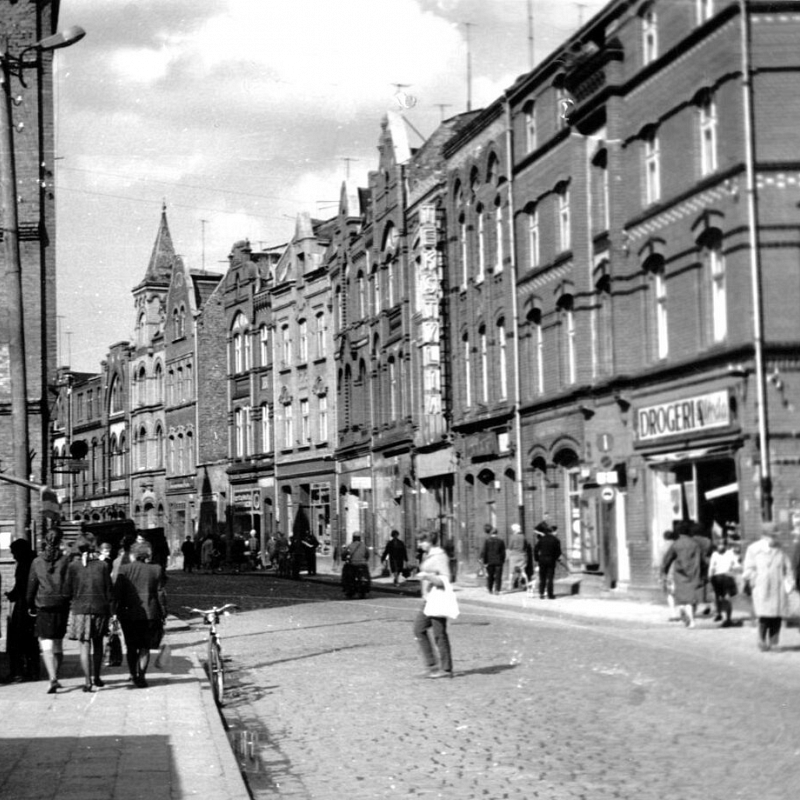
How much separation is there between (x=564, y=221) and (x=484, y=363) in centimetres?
746

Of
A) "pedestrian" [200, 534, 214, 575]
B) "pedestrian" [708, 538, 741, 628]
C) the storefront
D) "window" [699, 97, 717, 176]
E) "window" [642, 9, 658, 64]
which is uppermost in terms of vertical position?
"window" [642, 9, 658, 64]

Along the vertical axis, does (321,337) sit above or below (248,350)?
below

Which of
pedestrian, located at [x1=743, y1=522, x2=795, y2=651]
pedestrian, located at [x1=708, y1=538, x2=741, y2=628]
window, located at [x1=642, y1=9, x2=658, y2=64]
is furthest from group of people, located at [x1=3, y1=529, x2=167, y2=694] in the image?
window, located at [x1=642, y1=9, x2=658, y2=64]

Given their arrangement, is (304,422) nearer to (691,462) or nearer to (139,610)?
(691,462)

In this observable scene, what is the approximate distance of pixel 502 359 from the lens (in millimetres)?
41188

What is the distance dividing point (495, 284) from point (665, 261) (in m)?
12.3

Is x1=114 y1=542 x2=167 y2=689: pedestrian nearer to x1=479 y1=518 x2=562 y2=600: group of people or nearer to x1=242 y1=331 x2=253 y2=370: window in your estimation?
x1=479 y1=518 x2=562 y2=600: group of people

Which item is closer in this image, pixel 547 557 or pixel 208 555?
pixel 547 557

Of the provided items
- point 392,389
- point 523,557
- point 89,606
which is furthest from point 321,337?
point 89,606

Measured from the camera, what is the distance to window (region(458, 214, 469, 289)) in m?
44.2

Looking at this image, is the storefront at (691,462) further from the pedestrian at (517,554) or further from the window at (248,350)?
the window at (248,350)

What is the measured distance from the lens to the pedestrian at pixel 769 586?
58.2 feet

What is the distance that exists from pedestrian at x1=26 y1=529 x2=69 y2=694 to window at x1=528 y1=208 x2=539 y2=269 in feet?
80.0

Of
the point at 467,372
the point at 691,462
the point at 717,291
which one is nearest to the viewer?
the point at 717,291
